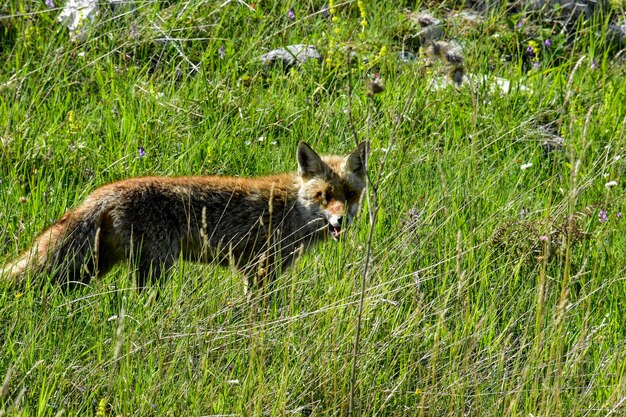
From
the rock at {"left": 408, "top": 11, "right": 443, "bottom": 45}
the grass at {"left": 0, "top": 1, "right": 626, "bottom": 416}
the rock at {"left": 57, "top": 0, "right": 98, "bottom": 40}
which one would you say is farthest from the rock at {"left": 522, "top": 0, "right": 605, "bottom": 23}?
the rock at {"left": 57, "top": 0, "right": 98, "bottom": 40}

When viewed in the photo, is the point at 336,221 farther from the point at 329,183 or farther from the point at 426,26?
the point at 426,26

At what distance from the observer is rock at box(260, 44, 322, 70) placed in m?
7.21

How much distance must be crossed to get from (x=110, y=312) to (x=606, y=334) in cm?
242

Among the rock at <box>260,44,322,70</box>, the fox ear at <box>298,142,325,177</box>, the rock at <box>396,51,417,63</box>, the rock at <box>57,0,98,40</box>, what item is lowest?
the fox ear at <box>298,142,325,177</box>

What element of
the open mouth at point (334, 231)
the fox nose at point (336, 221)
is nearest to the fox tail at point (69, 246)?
the open mouth at point (334, 231)

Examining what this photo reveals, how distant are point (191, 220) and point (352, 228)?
109cm

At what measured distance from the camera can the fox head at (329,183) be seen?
5883mm

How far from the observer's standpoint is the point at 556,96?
272 inches

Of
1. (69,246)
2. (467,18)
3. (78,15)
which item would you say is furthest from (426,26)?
(69,246)

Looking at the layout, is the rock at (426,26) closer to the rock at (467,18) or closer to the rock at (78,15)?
the rock at (467,18)

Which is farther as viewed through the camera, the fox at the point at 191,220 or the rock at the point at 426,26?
the rock at the point at 426,26

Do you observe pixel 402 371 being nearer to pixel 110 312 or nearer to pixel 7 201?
pixel 110 312

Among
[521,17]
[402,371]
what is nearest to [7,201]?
[402,371]

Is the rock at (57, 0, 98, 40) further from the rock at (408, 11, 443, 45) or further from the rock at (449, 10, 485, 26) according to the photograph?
the rock at (449, 10, 485, 26)
